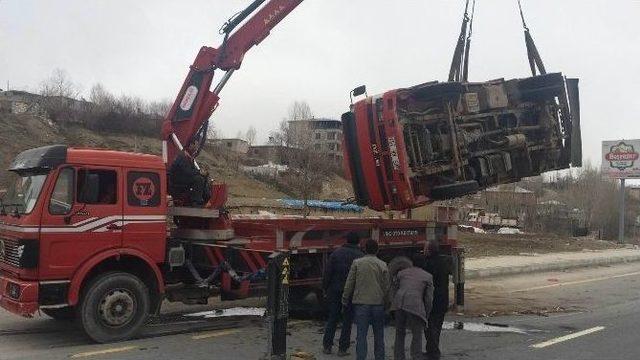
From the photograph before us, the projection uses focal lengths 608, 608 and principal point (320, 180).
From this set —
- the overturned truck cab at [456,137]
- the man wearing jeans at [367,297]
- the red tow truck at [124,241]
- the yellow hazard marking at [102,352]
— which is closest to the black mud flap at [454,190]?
the overturned truck cab at [456,137]

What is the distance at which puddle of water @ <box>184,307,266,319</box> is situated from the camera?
1023 cm

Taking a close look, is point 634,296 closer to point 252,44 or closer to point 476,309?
point 476,309

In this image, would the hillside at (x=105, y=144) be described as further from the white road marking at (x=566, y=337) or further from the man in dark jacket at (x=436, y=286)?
the white road marking at (x=566, y=337)

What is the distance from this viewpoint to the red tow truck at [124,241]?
767 centimetres

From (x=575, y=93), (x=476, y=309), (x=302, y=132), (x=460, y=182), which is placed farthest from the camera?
(x=302, y=132)

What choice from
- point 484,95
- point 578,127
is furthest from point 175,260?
point 578,127

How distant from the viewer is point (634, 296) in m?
14.6

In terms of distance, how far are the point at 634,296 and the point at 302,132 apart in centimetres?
5010

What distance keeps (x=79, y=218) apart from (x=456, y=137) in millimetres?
5927

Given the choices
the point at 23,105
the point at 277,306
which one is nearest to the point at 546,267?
the point at 277,306

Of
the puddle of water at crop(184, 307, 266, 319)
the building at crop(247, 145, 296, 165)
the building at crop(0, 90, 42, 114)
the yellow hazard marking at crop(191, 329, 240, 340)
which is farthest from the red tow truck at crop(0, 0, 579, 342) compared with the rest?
the building at crop(247, 145, 296, 165)

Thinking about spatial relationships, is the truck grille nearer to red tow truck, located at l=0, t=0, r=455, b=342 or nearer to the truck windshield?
red tow truck, located at l=0, t=0, r=455, b=342

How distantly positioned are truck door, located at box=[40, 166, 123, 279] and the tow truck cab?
0.5 inches

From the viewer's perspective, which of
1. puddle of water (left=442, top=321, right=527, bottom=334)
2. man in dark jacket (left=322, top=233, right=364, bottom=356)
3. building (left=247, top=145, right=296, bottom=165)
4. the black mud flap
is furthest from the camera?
building (left=247, top=145, right=296, bottom=165)
